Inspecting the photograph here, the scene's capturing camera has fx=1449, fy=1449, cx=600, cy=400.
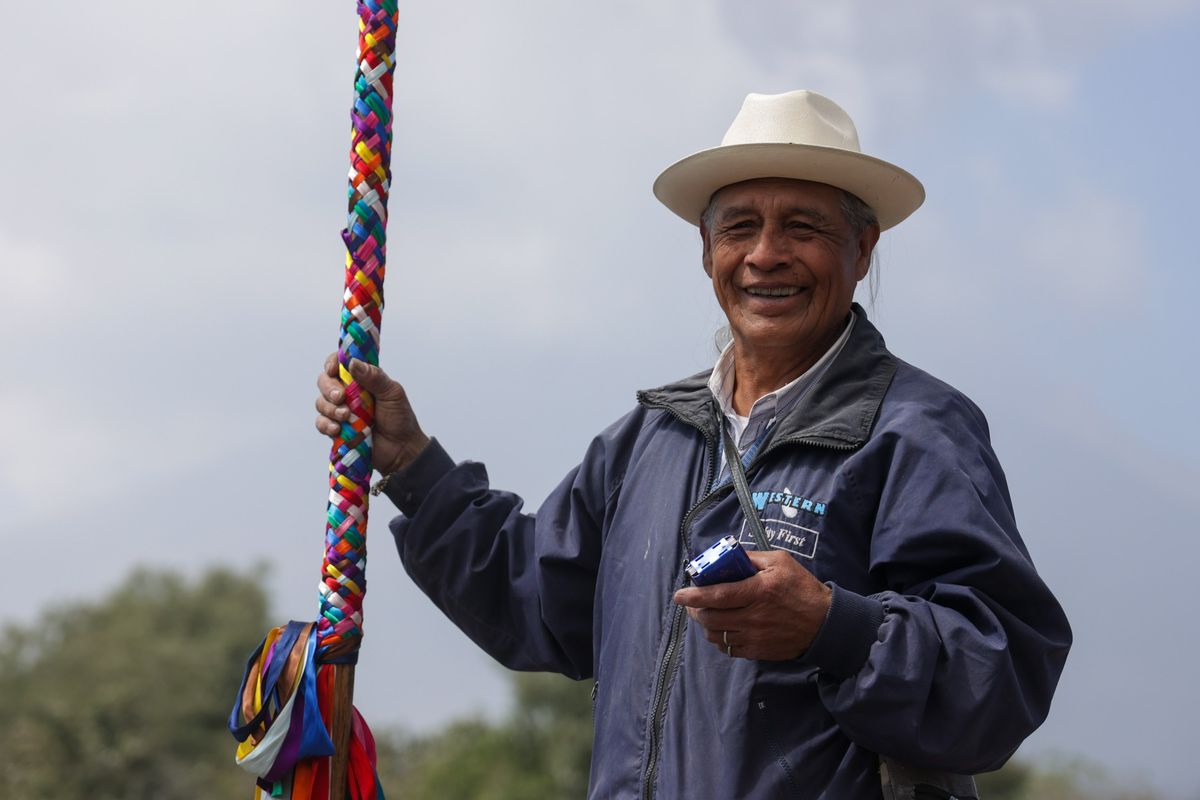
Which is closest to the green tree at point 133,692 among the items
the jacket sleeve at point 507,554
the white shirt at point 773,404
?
the jacket sleeve at point 507,554

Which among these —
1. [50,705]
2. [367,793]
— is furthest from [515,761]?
[367,793]

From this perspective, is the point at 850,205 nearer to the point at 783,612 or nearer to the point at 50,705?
the point at 783,612

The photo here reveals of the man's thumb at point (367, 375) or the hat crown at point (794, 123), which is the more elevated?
the hat crown at point (794, 123)

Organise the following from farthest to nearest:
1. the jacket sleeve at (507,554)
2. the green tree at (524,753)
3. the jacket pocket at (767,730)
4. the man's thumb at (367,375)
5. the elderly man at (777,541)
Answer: the green tree at (524,753)
the jacket sleeve at (507,554)
the man's thumb at (367,375)
the jacket pocket at (767,730)
the elderly man at (777,541)

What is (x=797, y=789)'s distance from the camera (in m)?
2.85

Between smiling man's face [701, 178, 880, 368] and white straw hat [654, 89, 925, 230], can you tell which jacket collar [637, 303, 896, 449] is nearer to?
smiling man's face [701, 178, 880, 368]

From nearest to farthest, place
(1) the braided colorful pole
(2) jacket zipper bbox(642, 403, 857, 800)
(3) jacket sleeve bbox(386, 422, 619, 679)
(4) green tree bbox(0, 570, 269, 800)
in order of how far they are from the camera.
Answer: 1. (2) jacket zipper bbox(642, 403, 857, 800)
2. (1) the braided colorful pole
3. (3) jacket sleeve bbox(386, 422, 619, 679)
4. (4) green tree bbox(0, 570, 269, 800)

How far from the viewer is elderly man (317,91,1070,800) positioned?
8.91 feet

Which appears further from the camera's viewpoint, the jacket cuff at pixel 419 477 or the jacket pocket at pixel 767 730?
the jacket cuff at pixel 419 477

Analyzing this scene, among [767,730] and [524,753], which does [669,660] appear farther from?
[524,753]

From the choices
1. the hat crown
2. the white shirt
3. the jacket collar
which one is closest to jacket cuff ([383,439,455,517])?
the jacket collar

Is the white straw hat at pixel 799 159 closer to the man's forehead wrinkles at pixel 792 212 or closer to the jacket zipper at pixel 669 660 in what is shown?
the man's forehead wrinkles at pixel 792 212

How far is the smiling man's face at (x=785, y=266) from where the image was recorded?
3.29 m

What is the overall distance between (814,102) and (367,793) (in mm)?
1926
